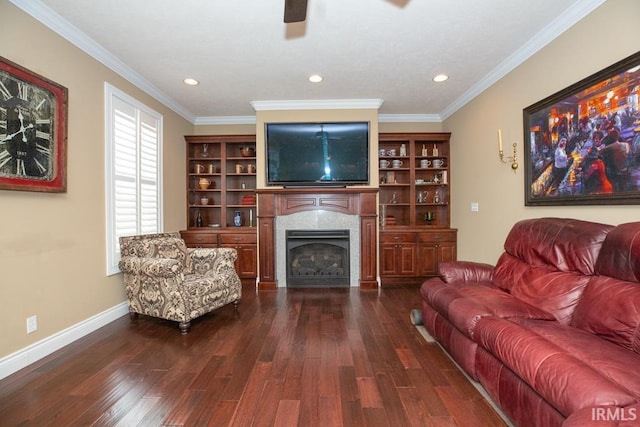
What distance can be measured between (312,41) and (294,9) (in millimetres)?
1154

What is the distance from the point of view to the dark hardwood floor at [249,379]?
5.37ft

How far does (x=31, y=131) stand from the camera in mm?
2221

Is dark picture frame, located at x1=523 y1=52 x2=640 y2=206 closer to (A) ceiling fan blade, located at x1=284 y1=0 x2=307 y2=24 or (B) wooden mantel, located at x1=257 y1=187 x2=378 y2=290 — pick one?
(B) wooden mantel, located at x1=257 y1=187 x2=378 y2=290

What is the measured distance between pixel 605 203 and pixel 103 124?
4.56 meters

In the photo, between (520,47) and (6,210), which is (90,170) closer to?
(6,210)

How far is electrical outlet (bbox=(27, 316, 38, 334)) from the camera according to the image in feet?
7.28

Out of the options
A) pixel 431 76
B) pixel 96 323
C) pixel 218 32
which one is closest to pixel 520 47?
pixel 431 76

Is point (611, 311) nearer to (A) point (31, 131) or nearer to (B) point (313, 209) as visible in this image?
(B) point (313, 209)

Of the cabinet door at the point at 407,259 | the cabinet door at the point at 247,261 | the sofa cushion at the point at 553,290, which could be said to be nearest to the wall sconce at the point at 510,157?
the sofa cushion at the point at 553,290

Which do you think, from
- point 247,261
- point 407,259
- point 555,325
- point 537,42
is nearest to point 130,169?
point 247,261

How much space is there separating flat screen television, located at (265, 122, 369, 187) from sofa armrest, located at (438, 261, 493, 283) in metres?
1.95

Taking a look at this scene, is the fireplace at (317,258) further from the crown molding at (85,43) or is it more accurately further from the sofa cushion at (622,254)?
the sofa cushion at (622,254)

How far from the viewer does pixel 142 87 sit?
3596mm

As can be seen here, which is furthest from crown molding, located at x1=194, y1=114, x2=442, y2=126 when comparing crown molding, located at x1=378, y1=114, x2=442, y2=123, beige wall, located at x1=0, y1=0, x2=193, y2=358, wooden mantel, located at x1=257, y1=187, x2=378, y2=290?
beige wall, located at x1=0, y1=0, x2=193, y2=358
